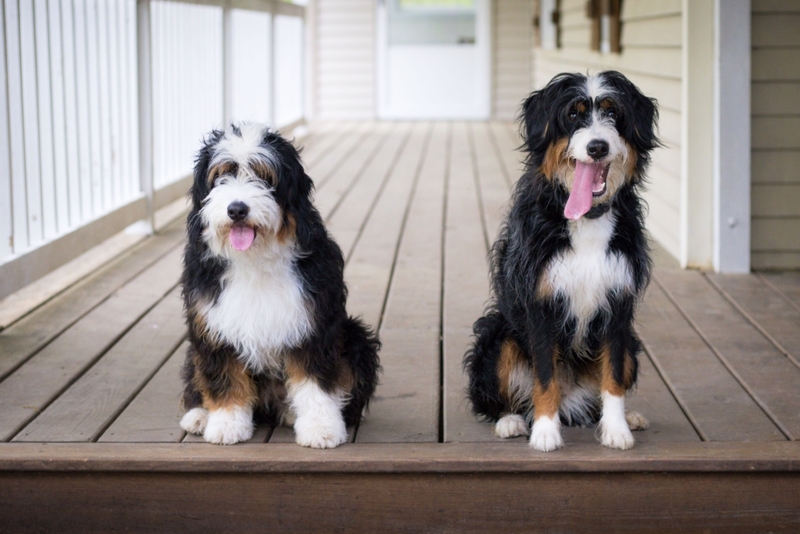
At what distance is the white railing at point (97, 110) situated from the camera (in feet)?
12.9

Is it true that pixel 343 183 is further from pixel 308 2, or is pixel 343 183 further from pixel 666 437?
pixel 308 2

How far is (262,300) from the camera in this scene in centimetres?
255

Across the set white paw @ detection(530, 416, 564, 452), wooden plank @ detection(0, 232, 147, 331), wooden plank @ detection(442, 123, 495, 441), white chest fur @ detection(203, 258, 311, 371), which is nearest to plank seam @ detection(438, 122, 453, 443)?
wooden plank @ detection(442, 123, 495, 441)

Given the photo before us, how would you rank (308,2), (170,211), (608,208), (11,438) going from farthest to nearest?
(308,2) < (170,211) < (11,438) < (608,208)

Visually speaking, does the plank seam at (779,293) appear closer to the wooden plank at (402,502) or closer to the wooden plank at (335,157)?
the wooden plank at (402,502)

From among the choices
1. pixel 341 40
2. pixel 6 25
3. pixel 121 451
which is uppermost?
pixel 341 40

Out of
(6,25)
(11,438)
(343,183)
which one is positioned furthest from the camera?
(343,183)

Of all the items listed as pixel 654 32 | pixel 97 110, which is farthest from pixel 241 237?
pixel 654 32

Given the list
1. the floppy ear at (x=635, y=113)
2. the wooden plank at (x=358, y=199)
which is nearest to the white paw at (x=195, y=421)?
the floppy ear at (x=635, y=113)

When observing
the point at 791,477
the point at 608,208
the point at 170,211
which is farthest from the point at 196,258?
the point at 170,211

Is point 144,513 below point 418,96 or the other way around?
below

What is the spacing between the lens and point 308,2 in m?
12.4

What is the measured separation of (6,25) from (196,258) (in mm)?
1795

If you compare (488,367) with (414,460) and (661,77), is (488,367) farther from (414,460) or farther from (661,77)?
(661,77)
